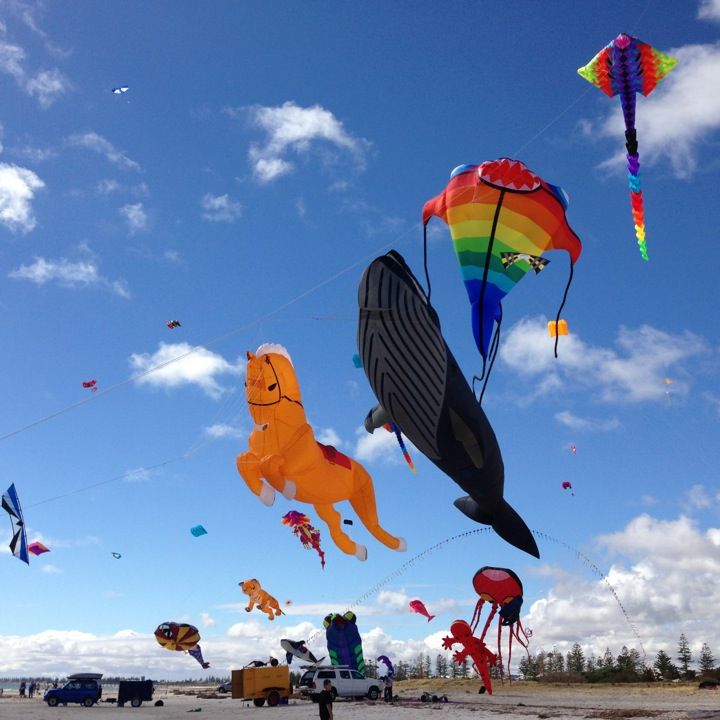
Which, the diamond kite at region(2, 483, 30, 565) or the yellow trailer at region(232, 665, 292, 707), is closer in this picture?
the diamond kite at region(2, 483, 30, 565)

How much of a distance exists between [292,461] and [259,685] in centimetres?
1744

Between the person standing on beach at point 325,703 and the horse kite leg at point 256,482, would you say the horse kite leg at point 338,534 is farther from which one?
the person standing on beach at point 325,703

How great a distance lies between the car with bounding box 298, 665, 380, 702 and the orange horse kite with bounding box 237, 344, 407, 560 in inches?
562

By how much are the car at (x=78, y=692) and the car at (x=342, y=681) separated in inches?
419

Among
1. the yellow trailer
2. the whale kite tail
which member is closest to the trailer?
the yellow trailer

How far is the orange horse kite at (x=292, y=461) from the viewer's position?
15469mm

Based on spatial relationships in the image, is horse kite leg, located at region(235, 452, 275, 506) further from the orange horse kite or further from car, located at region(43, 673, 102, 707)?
car, located at region(43, 673, 102, 707)

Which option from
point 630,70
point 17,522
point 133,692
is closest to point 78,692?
point 133,692

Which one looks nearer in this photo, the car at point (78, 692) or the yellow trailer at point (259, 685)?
the yellow trailer at point (259, 685)

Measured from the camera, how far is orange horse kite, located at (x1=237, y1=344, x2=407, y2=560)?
1547 centimetres

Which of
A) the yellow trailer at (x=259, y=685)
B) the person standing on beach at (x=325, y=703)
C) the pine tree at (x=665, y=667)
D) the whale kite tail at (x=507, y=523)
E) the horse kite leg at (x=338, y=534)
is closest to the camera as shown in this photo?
the whale kite tail at (x=507, y=523)

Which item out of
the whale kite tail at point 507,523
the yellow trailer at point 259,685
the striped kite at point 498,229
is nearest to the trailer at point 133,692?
the yellow trailer at point 259,685

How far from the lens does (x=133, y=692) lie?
35.3 m

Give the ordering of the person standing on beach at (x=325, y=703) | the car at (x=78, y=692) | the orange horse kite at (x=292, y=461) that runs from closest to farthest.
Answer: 1. the orange horse kite at (x=292, y=461)
2. the person standing on beach at (x=325, y=703)
3. the car at (x=78, y=692)
